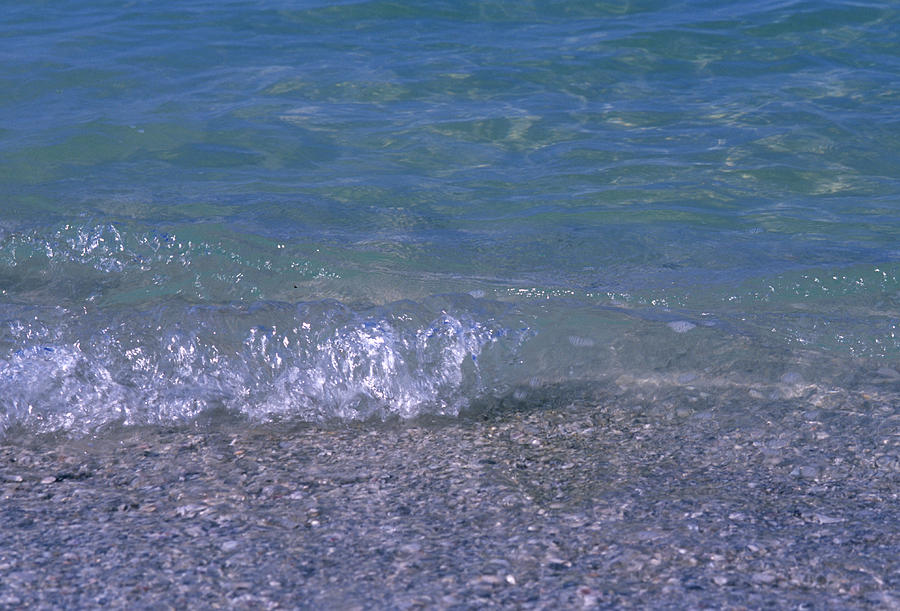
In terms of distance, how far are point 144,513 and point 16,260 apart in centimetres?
318

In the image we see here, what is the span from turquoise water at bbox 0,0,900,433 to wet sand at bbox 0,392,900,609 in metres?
0.31

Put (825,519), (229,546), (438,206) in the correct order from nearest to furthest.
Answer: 1. (229,546)
2. (825,519)
3. (438,206)

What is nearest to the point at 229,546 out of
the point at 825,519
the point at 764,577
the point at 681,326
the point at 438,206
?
the point at 764,577

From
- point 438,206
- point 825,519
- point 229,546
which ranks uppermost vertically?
point 438,206

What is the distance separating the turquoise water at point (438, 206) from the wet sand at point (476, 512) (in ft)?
1.03

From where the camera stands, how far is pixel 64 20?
1166 cm

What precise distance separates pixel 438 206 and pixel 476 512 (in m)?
3.73

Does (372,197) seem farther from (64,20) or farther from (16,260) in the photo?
(64,20)

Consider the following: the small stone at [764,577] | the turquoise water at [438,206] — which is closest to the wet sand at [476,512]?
the small stone at [764,577]

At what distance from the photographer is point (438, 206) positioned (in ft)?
23.7

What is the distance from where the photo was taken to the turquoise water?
5020mm

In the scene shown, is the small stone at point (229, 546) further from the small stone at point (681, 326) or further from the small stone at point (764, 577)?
the small stone at point (681, 326)

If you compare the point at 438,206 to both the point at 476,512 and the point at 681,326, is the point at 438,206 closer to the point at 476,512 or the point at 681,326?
the point at 681,326

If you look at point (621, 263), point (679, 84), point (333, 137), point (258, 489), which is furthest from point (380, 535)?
point (679, 84)
